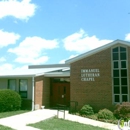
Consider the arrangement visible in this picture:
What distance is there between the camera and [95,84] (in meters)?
18.2

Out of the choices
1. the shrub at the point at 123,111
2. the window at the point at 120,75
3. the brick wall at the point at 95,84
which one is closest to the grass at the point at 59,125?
the shrub at the point at 123,111

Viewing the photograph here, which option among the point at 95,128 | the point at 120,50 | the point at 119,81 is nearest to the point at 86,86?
the point at 119,81

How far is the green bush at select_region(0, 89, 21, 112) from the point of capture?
62.3 ft

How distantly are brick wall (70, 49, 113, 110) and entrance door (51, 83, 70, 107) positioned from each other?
202 centimetres

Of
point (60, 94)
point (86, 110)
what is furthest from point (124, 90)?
point (60, 94)

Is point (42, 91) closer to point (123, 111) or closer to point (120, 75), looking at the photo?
point (120, 75)

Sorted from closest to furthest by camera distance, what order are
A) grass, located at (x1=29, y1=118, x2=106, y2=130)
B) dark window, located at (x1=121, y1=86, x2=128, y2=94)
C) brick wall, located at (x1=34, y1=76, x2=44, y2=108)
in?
grass, located at (x1=29, y1=118, x2=106, y2=130)
dark window, located at (x1=121, y1=86, x2=128, y2=94)
brick wall, located at (x1=34, y1=76, x2=44, y2=108)

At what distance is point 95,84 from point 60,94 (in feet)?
14.1

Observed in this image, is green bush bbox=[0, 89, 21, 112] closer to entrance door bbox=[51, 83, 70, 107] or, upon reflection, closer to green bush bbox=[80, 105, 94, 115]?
entrance door bbox=[51, 83, 70, 107]

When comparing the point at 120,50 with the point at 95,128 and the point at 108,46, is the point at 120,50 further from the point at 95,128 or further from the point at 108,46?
the point at 95,128

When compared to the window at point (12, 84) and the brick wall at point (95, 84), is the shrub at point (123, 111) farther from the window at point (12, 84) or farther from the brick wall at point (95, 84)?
the window at point (12, 84)

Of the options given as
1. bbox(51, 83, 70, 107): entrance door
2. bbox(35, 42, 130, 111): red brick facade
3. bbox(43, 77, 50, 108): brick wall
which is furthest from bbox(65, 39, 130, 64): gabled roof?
bbox(43, 77, 50, 108): brick wall

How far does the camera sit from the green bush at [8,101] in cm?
1898

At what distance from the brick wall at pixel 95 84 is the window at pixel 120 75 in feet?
1.25
